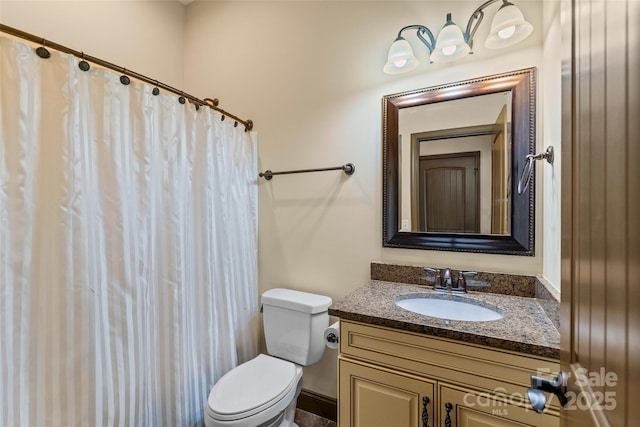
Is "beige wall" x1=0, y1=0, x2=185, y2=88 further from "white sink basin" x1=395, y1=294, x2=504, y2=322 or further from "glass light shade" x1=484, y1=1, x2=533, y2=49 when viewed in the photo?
"white sink basin" x1=395, y1=294, x2=504, y2=322

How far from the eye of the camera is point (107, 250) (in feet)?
3.84

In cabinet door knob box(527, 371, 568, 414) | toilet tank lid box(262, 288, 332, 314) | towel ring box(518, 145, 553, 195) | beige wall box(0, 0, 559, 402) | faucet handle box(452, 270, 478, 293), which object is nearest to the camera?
cabinet door knob box(527, 371, 568, 414)

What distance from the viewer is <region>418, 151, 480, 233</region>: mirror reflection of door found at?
1392mm

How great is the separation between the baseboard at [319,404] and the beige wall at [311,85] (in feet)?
0.18

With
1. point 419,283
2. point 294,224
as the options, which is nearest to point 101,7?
point 294,224

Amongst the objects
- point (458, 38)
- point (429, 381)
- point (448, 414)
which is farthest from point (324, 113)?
point (448, 414)

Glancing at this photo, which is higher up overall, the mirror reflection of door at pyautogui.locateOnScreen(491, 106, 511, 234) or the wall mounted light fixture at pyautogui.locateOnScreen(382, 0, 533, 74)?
the wall mounted light fixture at pyautogui.locateOnScreen(382, 0, 533, 74)

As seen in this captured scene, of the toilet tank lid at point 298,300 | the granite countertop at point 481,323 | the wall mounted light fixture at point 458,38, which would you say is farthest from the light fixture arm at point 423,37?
the toilet tank lid at point 298,300

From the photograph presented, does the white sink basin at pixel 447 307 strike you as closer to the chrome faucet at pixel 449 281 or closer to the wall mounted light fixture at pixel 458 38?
the chrome faucet at pixel 449 281

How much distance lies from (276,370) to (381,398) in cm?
63

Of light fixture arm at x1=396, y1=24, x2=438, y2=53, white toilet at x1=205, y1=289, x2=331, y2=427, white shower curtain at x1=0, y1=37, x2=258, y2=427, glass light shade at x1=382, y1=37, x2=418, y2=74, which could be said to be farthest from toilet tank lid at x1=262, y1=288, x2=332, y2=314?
light fixture arm at x1=396, y1=24, x2=438, y2=53

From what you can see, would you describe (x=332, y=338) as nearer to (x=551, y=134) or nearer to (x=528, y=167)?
(x=528, y=167)

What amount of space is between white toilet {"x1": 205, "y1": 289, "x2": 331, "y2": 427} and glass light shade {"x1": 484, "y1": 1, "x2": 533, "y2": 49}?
1.50 meters

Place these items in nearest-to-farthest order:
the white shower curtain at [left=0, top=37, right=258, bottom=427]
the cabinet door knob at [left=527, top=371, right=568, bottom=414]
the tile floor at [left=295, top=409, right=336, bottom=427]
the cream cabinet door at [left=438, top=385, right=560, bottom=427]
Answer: the cabinet door knob at [left=527, top=371, right=568, bottom=414]
the cream cabinet door at [left=438, top=385, right=560, bottom=427]
the white shower curtain at [left=0, top=37, right=258, bottom=427]
the tile floor at [left=295, top=409, right=336, bottom=427]
